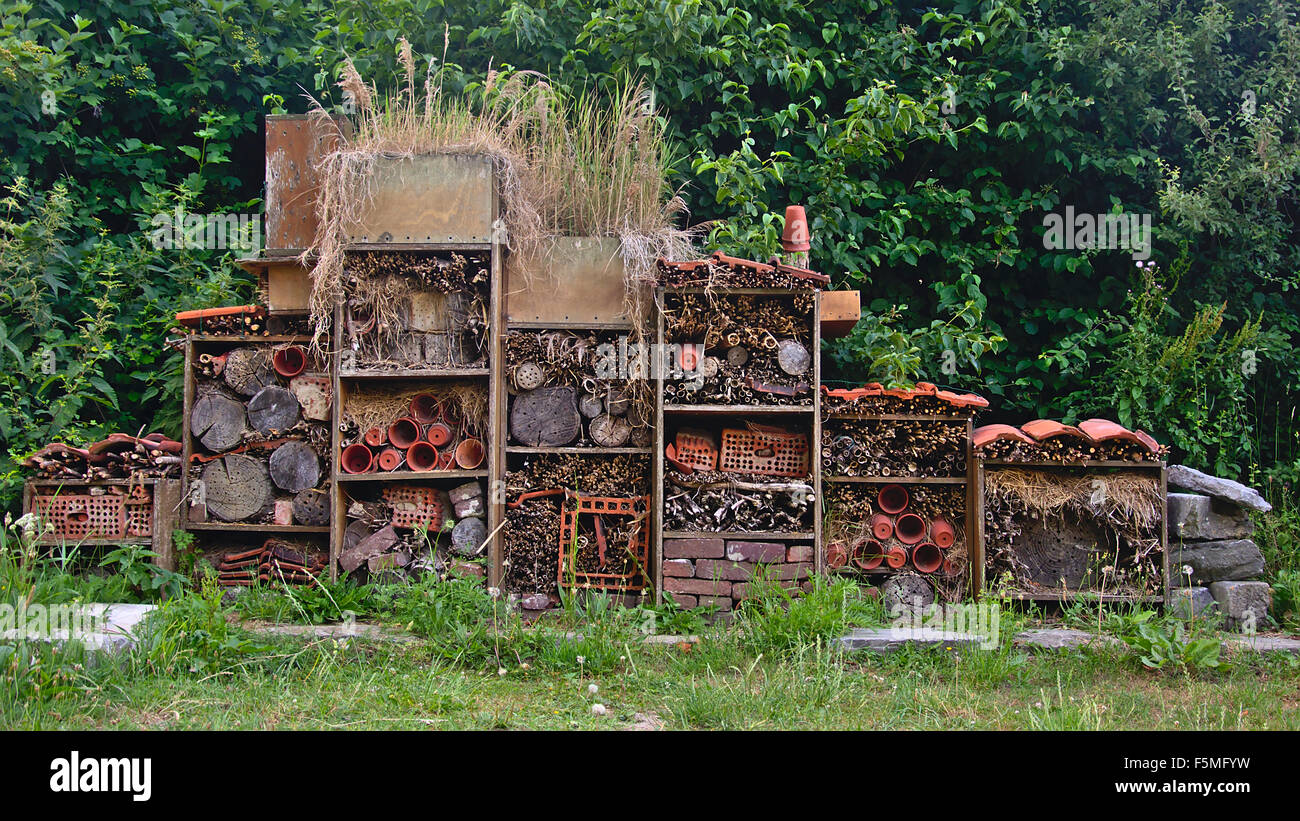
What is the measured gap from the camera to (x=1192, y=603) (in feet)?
20.2

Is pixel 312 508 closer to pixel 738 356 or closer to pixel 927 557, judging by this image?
pixel 738 356

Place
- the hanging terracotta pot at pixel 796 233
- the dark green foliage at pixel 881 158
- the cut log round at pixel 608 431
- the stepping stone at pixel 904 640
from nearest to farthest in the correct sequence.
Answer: the stepping stone at pixel 904 640
the cut log round at pixel 608 431
the hanging terracotta pot at pixel 796 233
the dark green foliage at pixel 881 158

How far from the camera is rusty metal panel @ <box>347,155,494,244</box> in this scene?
6176 millimetres

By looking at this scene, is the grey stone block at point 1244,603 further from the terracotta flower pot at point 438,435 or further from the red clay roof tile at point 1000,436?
the terracotta flower pot at point 438,435

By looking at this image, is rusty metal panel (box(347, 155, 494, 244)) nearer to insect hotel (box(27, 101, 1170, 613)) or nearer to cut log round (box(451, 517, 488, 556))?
insect hotel (box(27, 101, 1170, 613))

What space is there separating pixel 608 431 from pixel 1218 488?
4335 mm

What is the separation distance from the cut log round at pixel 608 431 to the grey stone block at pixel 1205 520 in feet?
12.8

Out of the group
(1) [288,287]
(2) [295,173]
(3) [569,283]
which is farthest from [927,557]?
(2) [295,173]

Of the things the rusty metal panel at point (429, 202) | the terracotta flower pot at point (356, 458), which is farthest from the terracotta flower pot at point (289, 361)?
the rusty metal panel at point (429, 202)

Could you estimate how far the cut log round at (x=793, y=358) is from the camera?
6.23 metres

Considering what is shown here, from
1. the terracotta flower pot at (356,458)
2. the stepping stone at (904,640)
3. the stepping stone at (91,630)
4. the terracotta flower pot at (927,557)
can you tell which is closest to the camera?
the stepping stone at (91,630)

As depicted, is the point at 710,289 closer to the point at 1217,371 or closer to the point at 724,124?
the point at 724,124

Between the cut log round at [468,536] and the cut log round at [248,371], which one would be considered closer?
the cut log round at [468,536]

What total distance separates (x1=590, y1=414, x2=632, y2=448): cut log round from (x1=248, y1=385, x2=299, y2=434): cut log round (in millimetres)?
2121
